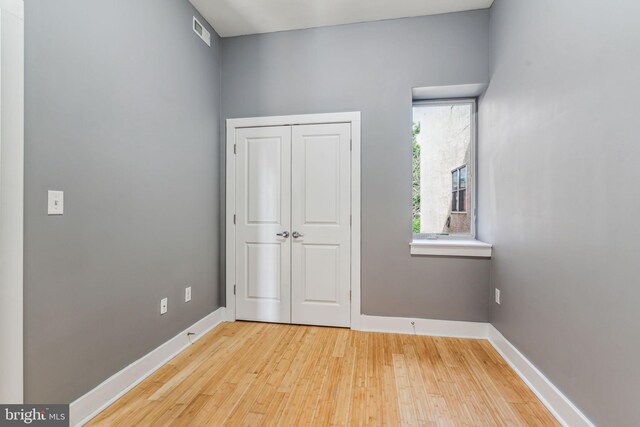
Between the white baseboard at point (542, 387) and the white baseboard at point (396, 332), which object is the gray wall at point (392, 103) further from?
the white baseboard at point (542, 387)

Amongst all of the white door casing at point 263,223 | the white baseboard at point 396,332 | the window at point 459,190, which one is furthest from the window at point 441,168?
the white door casing at point 263,223

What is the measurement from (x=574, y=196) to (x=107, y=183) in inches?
102

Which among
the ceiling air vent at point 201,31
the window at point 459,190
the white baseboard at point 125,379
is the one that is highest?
the ceiling air vent at point 201,31

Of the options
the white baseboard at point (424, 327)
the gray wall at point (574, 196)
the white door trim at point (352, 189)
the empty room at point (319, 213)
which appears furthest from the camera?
the white door trim at point (352, 189)

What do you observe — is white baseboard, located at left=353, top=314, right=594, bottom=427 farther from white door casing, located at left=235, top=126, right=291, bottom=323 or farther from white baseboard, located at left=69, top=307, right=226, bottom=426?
white baseboard, located at left=69, top=307, right=226, bottom=426

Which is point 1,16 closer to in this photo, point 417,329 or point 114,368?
point 114,368

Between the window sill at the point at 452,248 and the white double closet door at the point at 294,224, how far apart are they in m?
0.65

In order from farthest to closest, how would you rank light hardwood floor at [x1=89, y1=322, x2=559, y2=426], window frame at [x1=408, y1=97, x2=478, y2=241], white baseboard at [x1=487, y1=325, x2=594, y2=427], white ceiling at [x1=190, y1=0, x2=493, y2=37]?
window frame at [x1=408, y1=97, x2=478, y2=241]
white ceiling at [x1=190, y1=0, x2=493, y2=37]
light hardwood floor at [x1=89, y1=322, x2=559, y2=426]
white baseboard at [x1=487, y1=325, x2=594, y2=427]

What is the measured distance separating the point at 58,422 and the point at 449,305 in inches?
109

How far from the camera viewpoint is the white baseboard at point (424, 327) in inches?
106

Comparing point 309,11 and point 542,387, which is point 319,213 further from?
point 542,387

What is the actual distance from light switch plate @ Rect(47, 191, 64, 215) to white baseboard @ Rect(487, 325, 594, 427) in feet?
9.12

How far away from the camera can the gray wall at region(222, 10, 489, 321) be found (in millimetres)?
2695

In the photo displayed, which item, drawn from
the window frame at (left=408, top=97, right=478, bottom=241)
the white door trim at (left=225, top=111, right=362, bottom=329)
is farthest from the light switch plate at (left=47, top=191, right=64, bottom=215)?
the window frame at (left=408, top=97, right=478, bottom=241)
